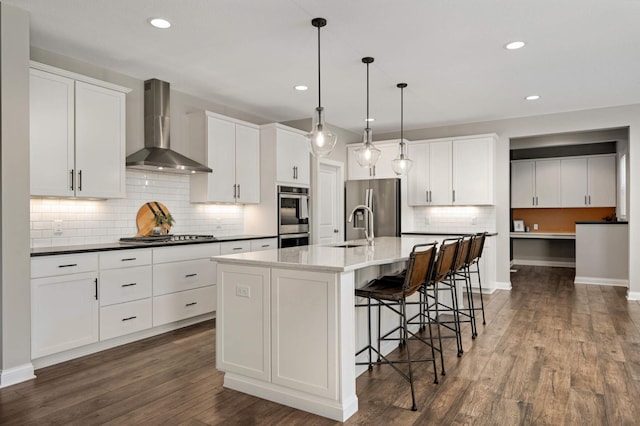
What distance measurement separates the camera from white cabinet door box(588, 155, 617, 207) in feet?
27.7

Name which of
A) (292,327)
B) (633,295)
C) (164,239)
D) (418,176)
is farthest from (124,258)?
(633,295)

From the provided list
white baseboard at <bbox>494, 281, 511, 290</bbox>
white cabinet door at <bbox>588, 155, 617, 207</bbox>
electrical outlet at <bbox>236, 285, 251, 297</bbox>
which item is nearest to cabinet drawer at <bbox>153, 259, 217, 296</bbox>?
electrical outlet at <bbox>236, 285, 251, 297</bbox>

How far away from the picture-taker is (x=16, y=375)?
2.95 metres

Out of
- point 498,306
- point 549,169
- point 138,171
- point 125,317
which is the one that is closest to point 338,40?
point 138,171

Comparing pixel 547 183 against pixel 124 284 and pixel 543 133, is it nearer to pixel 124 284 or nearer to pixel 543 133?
pixel 543 133

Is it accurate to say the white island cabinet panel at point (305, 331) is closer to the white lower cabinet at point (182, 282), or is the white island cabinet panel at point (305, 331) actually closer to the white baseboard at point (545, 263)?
the white lower cabinet at point (182, 282)

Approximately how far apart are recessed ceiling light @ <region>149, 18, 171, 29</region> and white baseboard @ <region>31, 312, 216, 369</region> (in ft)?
8.66

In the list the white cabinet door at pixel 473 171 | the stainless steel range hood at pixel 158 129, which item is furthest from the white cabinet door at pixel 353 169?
the stainless steel range hood at pixel 158 129

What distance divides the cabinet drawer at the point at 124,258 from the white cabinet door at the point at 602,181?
8.51 metres

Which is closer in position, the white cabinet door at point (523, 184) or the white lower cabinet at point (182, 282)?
the white lower cabinet at point (182, 282)

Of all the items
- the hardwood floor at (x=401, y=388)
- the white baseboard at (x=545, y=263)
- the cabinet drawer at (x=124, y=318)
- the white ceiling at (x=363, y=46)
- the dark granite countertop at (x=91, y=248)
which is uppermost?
→ the white ceiling at (x=363, y=46)

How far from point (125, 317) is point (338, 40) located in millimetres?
3022

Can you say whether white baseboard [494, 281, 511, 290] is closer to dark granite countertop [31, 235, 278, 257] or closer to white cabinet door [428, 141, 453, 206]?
white cabinet door [428, 141, 453, 206]

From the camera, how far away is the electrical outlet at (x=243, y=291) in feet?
9.12
